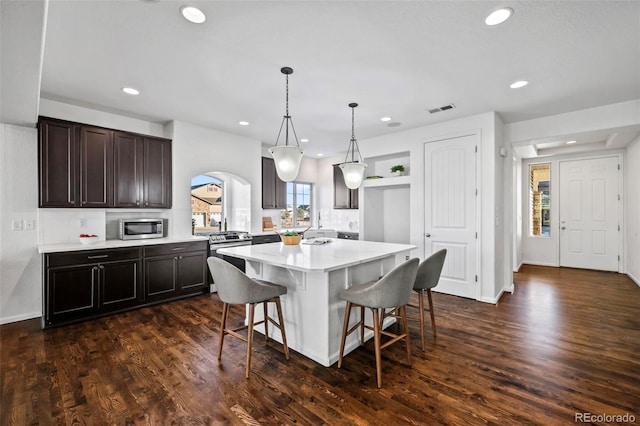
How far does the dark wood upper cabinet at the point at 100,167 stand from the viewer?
3520 mm

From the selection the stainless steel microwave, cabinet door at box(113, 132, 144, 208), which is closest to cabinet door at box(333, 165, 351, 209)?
the stainless steel microwave

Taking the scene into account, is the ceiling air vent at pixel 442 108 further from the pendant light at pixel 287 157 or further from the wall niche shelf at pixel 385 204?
the pendant light at pixel 287 157

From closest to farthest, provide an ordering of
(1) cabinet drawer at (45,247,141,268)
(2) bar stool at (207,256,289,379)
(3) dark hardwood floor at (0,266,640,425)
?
(3) dark hardwood floor at (0,266,640,425) → (2) bar stool at (207,256,289,379) → (1) cabinet drawer at (45,247,141,268)

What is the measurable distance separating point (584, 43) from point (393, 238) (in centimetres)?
400

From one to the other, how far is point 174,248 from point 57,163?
1692mm

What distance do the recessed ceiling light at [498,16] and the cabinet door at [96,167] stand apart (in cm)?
444

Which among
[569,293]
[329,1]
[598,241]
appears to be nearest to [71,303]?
[329,1]

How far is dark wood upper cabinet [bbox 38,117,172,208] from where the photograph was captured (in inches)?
139

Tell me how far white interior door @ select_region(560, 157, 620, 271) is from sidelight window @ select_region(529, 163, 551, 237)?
0.27 m

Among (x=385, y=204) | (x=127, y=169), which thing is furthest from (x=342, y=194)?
(x=127, y=169)

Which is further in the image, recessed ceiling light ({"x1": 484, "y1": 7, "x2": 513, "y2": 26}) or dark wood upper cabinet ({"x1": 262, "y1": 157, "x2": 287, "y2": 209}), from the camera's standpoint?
dark wood upper cabinet ({"x1": 262, "y1": 157, "x2": 287, "y2": 209})

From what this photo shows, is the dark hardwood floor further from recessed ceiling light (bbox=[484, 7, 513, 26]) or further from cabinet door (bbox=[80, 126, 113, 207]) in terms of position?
recessed ceiling light (bbox=[484, 7, 513, 26])

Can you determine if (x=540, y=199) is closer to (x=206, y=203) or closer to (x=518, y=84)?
(x=518, y=84)

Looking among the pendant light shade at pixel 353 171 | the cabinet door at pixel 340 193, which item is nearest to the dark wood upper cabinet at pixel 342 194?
the cabinet door at pixel 340 193
